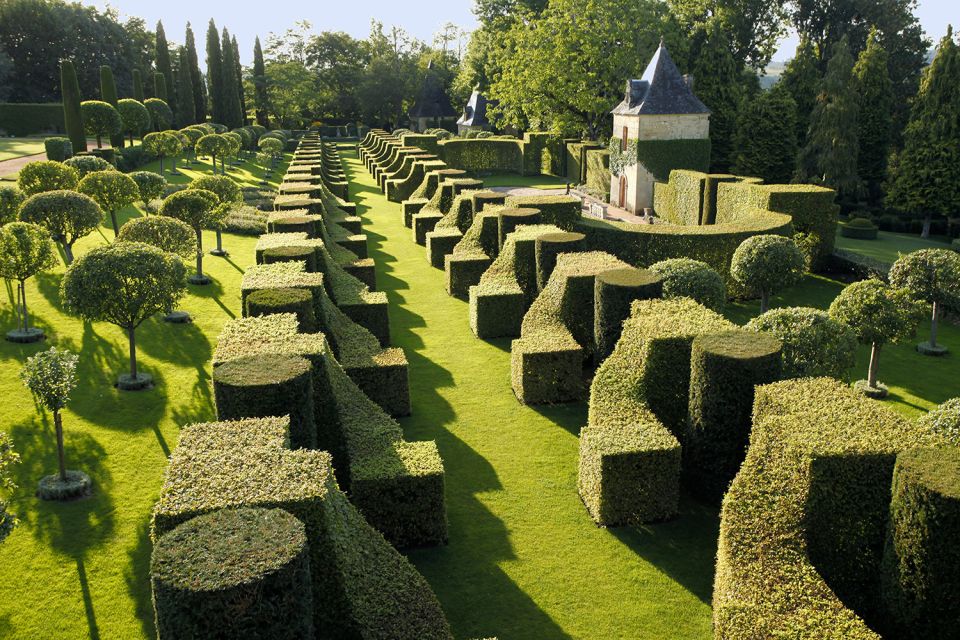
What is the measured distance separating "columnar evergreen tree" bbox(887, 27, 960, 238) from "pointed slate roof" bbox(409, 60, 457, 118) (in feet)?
206

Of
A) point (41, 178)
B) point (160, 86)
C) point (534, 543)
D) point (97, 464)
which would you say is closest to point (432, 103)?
point (160, 86)

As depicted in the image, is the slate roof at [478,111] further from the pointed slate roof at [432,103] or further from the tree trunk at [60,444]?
the tree trunk at [60,444]

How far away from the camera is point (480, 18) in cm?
8419

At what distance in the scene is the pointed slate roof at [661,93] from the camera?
133 feet

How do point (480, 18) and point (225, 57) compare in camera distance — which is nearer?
point (225, 57)

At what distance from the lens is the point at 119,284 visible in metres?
14.2

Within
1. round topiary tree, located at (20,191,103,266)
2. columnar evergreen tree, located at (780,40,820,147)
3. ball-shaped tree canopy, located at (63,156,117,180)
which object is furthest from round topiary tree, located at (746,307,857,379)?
columnar evergreen tree, located at (780,40,820,147)

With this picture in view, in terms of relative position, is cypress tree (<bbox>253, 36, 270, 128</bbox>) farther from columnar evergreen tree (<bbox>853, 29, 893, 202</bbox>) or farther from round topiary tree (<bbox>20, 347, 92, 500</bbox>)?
round topiary tree (<bbox>20, 347, 92, 500</bbox>)

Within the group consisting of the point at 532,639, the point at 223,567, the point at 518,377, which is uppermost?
the point at 223,567

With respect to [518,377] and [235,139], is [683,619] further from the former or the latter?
[235,139]

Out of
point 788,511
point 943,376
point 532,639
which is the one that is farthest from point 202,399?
point 943,376

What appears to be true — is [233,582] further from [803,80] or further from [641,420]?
[803,80]

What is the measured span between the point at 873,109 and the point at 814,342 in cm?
4082

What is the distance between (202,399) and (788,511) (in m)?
11.6
